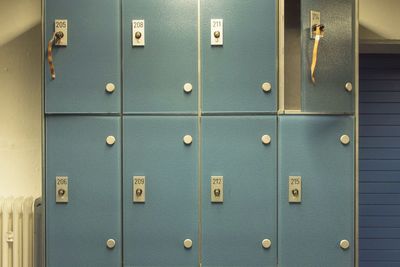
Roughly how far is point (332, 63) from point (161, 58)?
2.91 feet

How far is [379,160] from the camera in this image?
3137 mm

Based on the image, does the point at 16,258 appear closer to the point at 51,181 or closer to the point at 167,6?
the point at 51,181

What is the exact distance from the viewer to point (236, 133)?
2094 millimetres

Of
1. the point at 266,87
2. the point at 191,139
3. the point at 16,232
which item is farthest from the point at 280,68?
the point at 16,232

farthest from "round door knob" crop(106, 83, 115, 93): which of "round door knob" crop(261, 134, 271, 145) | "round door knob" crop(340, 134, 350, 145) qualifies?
"round door knob" crop(340, 134, 350, 145)

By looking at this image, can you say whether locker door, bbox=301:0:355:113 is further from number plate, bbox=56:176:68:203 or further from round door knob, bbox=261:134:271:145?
number plate, bbox=56:176:68:203

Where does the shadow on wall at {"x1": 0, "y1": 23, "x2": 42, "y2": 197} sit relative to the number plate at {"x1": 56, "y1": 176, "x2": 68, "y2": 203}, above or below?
above

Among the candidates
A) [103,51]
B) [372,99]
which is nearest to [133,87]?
[103,51]

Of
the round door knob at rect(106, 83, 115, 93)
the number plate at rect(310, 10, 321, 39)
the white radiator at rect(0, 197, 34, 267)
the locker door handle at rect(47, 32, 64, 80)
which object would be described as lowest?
the white radiator at rect(0, 197, 34, 267)

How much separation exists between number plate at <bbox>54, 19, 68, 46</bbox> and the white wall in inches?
24.1

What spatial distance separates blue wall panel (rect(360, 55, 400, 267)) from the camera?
3.11 meters

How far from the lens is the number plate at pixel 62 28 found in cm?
209

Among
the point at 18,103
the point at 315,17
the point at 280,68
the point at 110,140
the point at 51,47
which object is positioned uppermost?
the point at 315,17

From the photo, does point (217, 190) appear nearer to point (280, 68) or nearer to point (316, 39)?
point (280, 68)
